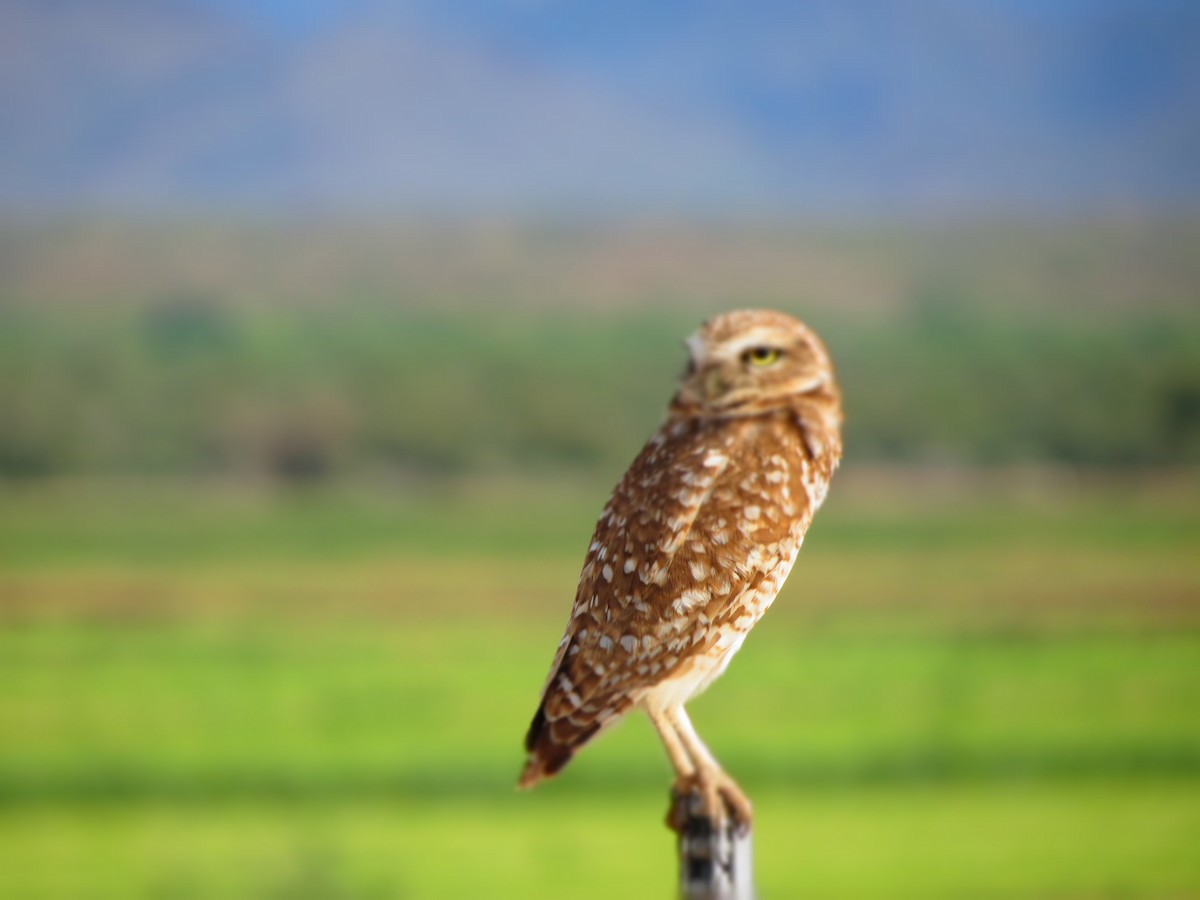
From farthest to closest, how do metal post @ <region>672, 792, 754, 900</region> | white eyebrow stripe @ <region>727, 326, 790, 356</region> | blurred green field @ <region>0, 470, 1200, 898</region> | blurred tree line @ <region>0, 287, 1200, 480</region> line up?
blurred tree line @ <region>0, 287, 1200, 480</region> → blurred green field @ <region>0, 470, 1200, 898</region> → white eyebrow stripe @ <region>727, 326, 790, 356</region> → metal post @ <region>672, 792, 754, 900</region>

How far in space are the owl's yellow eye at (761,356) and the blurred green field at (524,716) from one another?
879 centimetres

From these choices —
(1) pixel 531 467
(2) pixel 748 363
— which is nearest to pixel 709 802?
(2) pixel 748 363

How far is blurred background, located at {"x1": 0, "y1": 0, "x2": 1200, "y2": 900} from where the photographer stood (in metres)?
14.4

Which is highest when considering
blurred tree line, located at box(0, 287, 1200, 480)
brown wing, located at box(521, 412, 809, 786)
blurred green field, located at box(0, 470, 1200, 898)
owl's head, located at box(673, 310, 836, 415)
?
blurred tree line, located at box(0, 287, 1200, 480)

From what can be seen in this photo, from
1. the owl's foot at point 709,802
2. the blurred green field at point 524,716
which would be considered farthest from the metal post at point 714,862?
the blurred green field at point 524,716

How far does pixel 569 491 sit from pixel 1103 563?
9.97 meters

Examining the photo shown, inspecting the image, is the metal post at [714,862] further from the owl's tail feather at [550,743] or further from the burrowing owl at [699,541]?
the owl's tail feather at [550,743]

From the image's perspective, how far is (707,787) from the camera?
2400 mm

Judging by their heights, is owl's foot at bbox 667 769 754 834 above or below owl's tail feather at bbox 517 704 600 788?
below

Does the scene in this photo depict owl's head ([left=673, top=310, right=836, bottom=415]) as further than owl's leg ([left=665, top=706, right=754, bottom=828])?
Yes

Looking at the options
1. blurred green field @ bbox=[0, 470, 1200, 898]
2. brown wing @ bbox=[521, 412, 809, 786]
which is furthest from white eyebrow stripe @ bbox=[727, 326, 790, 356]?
blurred green field @ bbox=[0, 470, 1200, 898]

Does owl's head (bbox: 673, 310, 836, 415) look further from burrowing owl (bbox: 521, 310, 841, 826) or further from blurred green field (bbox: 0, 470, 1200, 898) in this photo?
blurred green field (bbox: 0, 470, 1200, 898)

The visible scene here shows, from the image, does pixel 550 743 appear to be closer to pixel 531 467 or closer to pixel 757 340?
pixel 757 340

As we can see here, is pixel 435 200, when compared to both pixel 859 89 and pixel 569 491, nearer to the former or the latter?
pixel 859 89
